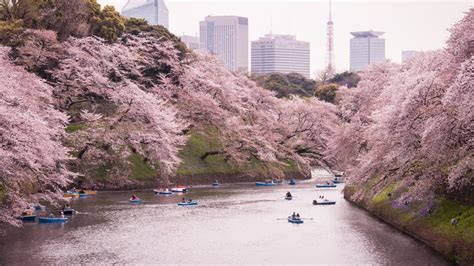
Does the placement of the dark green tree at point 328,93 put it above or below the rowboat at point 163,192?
above

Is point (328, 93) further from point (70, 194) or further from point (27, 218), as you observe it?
point (27, 218)

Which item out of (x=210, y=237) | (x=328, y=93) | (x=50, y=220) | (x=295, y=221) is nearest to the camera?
(x=210, y=237)

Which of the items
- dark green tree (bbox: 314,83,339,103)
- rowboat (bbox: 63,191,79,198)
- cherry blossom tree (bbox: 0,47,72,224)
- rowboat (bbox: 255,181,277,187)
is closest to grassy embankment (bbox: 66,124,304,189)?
rowboat (bbox: 255,181,277,187)

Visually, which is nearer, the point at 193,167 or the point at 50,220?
the point at 50,220

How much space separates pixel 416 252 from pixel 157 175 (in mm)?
36440

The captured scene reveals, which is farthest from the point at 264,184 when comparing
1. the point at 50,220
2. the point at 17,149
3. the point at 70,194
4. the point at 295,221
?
the point at 17,149

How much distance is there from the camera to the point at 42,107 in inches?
2120

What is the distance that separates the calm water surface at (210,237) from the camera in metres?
32.4

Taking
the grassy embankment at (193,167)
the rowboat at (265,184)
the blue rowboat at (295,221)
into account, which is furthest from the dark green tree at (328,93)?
the blue rowboat at (295,221)

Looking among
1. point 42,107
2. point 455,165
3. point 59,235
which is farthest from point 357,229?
point 42,107

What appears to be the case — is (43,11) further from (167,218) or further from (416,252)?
(416,252)

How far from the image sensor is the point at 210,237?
125 feet

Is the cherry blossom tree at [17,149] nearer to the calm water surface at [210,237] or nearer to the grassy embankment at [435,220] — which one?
the calm water surface at [210,237]

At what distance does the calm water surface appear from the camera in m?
32.4
